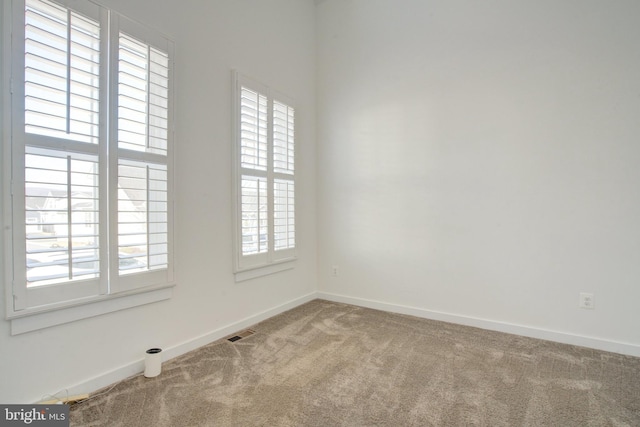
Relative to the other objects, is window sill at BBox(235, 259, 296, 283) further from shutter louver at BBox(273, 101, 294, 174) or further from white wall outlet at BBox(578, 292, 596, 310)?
white wall outlet at BBox(578, 292, 596, 310)

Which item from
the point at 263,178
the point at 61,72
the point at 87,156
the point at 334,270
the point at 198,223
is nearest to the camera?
the point at 61,72

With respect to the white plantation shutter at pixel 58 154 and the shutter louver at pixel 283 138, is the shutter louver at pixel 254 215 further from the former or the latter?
the white plantation shutter at pixel 58 154

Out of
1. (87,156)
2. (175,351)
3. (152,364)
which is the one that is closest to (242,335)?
(175,351)

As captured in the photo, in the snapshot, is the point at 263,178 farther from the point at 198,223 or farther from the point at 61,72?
the point at 61,72

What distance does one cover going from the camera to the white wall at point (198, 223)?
1.77 m

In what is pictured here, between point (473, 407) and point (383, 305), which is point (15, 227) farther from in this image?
point (383, 305)

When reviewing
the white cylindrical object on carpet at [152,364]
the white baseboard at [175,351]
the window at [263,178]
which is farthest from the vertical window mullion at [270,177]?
the white cylindrical object on carpet at [152,364]

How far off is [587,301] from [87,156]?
373 cm

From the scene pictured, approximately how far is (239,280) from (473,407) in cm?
200

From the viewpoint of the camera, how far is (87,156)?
1.84 m

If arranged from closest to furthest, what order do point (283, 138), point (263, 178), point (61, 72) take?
point (61, 72), point (263, 178), point (283, 138)

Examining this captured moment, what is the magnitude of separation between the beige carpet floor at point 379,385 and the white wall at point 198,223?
0.22 metres

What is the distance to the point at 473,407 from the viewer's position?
5.88 ft

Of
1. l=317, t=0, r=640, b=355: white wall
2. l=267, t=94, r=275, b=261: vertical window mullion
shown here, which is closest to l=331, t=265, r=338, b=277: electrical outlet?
l=317, t=0, r=640, b=355: white wall
